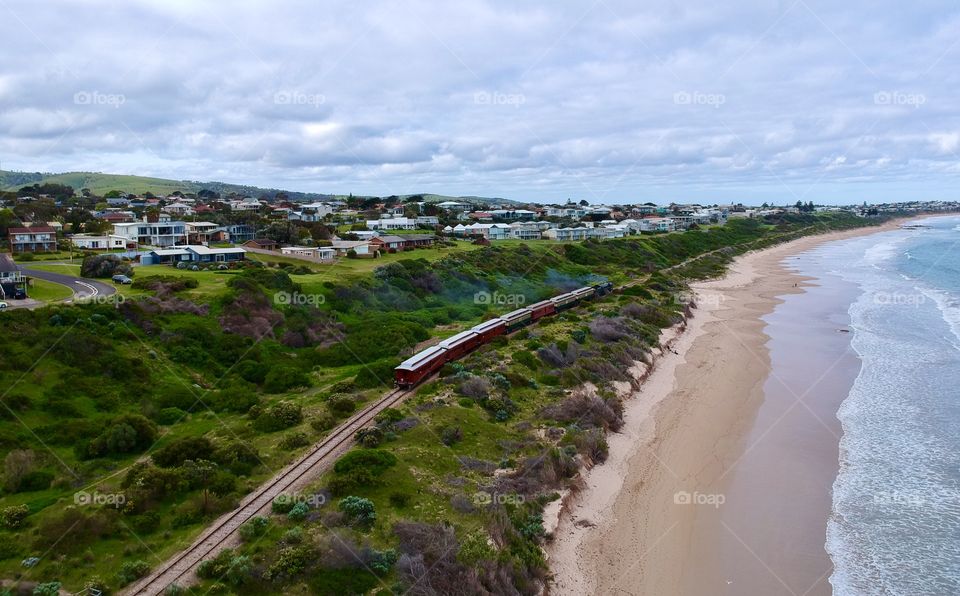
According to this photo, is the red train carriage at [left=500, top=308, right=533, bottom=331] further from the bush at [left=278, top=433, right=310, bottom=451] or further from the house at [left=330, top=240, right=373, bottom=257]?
the house at [left=330, top=240, right=373, bottom=257]

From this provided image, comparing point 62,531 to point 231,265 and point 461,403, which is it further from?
point 231,265

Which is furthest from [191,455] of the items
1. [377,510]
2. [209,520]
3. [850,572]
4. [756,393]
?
[756,393]

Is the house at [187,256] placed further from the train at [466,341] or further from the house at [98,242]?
the train at [466,341]

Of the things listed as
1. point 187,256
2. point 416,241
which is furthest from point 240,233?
point 416,241

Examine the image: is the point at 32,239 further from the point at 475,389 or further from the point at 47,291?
the point at 475,389

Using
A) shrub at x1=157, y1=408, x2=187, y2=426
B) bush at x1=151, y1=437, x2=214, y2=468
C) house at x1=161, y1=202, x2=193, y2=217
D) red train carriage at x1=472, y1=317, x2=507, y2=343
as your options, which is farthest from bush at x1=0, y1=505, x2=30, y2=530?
house at x1=161, y1=202, x2=193, y2=217

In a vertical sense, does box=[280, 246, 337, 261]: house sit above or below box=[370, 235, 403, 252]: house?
below
